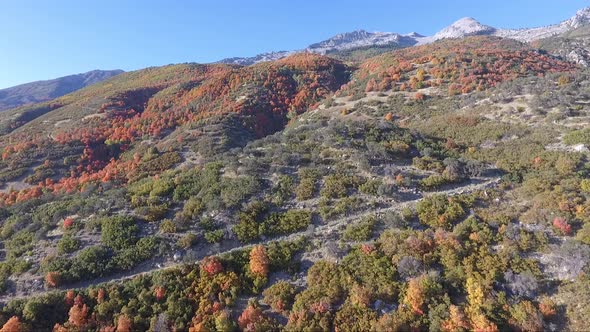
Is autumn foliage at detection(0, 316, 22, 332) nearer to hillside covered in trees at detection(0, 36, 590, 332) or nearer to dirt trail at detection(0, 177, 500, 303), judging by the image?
hillside covered in trees at detection(0, 36, 590, 332)

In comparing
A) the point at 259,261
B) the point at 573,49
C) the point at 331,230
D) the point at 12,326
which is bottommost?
the point at 12,326

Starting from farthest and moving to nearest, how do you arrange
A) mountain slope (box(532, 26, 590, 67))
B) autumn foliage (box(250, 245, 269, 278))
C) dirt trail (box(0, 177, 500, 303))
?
1. mountain slope (box(532, 26, 590, 67))
2. dirt trail (box(0, 177, 500, 303))
3. autumn foliage (box(250, 245, 269, 278))

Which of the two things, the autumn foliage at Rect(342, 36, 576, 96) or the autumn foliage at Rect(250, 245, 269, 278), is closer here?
the autumn foliage at Rect(250, 245, 269, 278)

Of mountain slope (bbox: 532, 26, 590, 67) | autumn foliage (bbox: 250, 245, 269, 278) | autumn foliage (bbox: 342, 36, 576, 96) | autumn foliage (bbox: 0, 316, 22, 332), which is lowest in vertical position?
autumn foliage (bbox: 0, 316, 22, 332)

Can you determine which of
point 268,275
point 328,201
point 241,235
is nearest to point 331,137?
point 328,201

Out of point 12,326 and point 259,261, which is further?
point 259,261

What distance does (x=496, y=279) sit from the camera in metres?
18.6

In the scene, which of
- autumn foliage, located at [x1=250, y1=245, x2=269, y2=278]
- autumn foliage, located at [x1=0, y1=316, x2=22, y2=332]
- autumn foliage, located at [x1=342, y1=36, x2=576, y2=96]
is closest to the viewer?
autumn foliage, located at [x1=0, y1=316, x2=22, y2=332]

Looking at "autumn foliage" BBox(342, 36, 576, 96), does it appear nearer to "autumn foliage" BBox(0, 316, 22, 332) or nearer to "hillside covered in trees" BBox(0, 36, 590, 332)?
"hillside covered in trees" BBox(0, 36, 590, 332)

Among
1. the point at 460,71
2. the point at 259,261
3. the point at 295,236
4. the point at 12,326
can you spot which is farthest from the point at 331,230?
the point at 460,71

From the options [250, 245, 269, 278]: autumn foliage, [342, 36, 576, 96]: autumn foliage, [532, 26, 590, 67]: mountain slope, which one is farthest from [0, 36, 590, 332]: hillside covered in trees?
[532, 26, 590, 67]: mountain slope

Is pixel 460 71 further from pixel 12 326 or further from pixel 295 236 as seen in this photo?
pixel 12 326

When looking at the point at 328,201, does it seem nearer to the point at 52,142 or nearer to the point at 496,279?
the point at 496,279

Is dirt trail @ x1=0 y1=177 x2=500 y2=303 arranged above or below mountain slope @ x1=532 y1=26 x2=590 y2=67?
below
